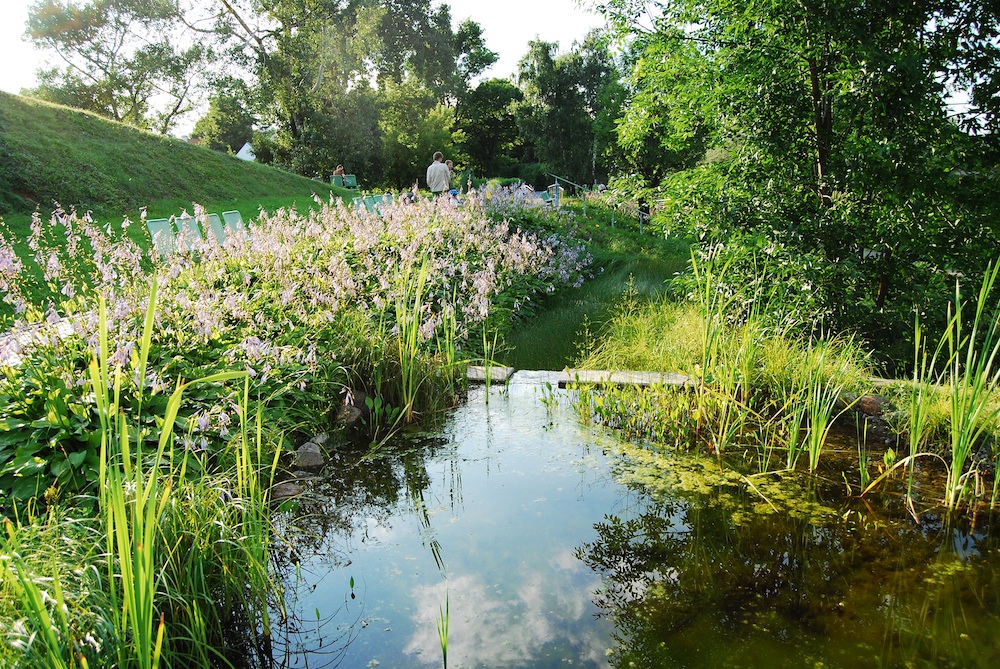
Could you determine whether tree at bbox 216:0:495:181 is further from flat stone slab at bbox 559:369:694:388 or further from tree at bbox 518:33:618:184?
flat stone slab at bbox 559:369:694:388

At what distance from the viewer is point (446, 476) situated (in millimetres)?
A: 3660

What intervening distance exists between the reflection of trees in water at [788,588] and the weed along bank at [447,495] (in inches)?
0.5

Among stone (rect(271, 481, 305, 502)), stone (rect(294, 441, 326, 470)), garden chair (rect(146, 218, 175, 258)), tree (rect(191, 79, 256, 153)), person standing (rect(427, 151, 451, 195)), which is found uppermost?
tree (rect(191, 79, 256, 153))

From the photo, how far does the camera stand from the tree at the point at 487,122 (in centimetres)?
4456

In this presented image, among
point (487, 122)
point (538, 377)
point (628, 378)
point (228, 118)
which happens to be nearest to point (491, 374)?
point (538, 377)

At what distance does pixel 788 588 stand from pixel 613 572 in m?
0.66

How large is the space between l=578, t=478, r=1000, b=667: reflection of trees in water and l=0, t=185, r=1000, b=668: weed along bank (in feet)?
0.04

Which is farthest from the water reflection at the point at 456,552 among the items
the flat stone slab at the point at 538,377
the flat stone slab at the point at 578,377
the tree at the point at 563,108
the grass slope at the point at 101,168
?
the tree at the point at 563,108

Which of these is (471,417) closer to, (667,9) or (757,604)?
(757,604)

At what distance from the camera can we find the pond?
227 cm

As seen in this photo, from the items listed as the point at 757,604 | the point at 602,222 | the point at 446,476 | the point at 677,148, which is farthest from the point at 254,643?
the point at 602,222

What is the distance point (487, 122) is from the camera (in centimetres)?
4509

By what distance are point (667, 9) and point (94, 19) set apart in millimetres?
36854

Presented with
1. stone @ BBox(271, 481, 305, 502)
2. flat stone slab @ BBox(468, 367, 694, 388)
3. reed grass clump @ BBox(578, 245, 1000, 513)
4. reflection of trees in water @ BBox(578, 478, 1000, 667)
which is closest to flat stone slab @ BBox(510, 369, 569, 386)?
flat stone slab @ BBox(468, 367, 694, 388)
